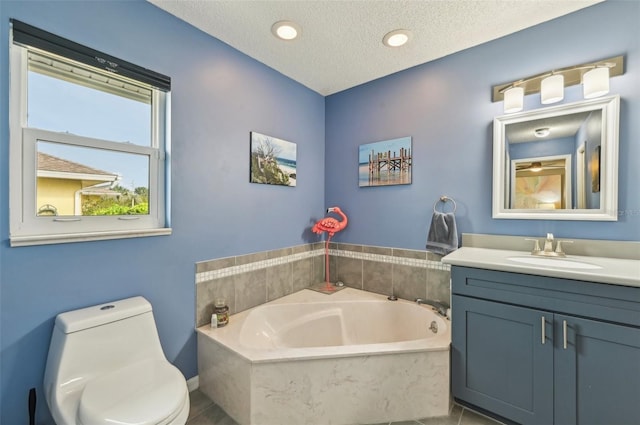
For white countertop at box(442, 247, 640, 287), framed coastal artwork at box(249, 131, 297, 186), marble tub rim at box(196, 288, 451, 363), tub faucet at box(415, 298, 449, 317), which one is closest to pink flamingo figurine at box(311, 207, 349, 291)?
framed coastal artwork at box(249, 131, 297, 186)

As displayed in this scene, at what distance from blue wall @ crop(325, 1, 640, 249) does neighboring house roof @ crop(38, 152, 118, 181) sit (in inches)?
78.6

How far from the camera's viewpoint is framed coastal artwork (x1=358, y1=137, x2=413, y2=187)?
237cm

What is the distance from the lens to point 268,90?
2336 millimetres

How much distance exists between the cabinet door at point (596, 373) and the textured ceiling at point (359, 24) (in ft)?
6.12

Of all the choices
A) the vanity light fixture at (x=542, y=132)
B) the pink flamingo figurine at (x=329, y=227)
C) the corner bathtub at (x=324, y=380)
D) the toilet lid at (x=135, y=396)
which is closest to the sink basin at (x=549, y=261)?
the corner bathtub at (x=324, y=380)

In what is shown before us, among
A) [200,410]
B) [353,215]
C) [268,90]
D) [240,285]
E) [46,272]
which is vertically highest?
[268,90]

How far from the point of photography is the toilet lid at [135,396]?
3.36 ft

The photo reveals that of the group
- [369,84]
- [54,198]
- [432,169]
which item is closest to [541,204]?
[432,169]

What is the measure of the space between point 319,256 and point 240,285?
39.6 inches

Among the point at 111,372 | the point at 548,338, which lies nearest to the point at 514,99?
the point at 548,338

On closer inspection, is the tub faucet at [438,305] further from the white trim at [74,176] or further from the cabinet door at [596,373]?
the white trim at [74,176]

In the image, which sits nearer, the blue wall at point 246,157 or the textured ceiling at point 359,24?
the blue wall at point 246,157

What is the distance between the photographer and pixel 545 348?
1.38m

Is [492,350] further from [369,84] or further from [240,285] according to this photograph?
[369,84]
